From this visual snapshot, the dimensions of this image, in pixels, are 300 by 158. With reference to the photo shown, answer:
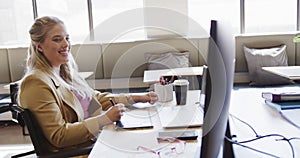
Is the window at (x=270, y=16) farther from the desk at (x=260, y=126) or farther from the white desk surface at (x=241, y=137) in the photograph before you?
the white desk surface at (x=241, y=137)

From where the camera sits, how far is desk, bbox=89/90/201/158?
3.94 ft

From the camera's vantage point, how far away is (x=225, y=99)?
2.68ft

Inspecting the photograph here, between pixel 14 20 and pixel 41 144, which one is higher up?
pixel 14 20

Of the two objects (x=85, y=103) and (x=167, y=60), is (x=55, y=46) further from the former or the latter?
(x=167, y=60)

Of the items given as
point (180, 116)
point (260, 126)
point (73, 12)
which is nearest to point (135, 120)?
point (180, 116)

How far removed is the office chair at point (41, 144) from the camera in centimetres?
155

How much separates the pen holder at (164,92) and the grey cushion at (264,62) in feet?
Answer: 9.38

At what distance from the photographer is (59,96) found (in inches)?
66.9

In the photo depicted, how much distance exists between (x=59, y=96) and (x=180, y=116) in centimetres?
58

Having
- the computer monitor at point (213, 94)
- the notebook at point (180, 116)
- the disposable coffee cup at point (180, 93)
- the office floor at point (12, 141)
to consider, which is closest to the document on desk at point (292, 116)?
the notebook at point (180, 116)

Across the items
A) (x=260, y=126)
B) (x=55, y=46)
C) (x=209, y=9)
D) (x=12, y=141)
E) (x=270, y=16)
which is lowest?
(x=12, y=141)

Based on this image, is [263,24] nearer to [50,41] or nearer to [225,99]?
[50,41]

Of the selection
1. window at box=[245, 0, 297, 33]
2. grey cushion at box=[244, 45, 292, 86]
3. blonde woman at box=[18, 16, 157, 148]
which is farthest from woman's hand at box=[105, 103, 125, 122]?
window at box=[245, 0, 297, 33]

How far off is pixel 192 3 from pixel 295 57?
1561mm
